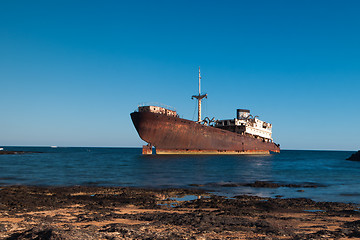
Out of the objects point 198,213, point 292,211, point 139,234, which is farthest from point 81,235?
point 292,211

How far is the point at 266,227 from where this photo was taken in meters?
7.49

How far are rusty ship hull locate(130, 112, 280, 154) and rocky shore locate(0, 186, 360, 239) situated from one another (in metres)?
34.0

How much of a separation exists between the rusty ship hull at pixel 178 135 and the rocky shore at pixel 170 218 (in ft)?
112

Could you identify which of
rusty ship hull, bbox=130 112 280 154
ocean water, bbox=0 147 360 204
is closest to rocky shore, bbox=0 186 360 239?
ocean water, bbox=0 147 360 204

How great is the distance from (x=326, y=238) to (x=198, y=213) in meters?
3.90

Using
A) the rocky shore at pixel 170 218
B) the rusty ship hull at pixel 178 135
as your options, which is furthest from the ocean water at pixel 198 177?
the rusty ship hull at pixel 178 135

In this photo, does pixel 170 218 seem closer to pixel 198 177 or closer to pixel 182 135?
pixel 198 177

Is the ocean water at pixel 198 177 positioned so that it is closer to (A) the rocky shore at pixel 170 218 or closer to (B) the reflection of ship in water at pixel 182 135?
(A) the rocky shore at pixel 170 218

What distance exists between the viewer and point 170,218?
330 inches

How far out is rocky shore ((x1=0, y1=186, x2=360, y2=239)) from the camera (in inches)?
261

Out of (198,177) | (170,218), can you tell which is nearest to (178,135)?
(198,177)

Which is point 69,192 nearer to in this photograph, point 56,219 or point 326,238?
point 56,219

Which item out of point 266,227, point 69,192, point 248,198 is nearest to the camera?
point 266,227

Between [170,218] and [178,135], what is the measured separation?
4099 centimetres
